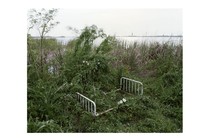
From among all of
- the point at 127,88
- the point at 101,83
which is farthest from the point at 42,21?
the point at 127,88

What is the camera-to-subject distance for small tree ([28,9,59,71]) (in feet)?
10.8

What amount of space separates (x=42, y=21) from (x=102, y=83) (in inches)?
40.9

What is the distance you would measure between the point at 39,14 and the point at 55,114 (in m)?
1.10

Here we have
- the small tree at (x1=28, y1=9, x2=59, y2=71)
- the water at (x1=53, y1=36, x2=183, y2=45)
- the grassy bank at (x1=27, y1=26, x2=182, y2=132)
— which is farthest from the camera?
the water at (x1=53, y1=36, x2=183, y2=45)

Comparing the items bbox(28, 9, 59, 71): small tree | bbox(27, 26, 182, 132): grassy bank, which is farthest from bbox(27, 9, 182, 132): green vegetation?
bbox(28, 9, 59, 71): small tree

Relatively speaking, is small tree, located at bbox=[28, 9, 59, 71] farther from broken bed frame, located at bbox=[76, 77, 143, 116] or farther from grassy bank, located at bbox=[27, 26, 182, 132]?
broken bed frame, located at bbox=[76, 77, 143, 116]

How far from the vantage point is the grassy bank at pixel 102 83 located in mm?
3109

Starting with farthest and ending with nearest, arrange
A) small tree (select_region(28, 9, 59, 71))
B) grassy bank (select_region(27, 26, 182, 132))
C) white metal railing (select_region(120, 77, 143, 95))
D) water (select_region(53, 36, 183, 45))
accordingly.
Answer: white metal railing (select_region(120, 77, 143, 95))
water (select_region(53, 36, 183, 45))
small tree (select_region(28, 9, 59, 71))
grassy bank (select_region(27, 26, 182, 132))

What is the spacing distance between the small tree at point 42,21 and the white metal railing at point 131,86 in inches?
41.2

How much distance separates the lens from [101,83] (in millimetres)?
3744

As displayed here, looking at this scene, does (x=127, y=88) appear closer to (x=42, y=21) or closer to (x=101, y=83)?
(x=101, y=83)
